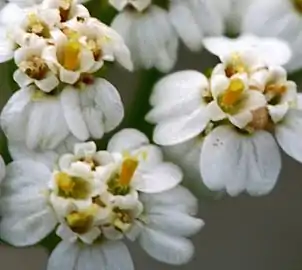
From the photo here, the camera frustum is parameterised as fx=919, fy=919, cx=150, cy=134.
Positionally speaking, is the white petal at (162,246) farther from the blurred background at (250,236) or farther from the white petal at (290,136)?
the blurred background at (250,236)

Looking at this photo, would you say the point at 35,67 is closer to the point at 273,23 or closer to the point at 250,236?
the point at 273,23

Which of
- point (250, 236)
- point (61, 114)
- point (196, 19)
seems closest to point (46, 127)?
point (61, 114)

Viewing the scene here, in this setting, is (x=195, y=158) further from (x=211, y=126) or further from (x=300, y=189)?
(x=300, y=189)

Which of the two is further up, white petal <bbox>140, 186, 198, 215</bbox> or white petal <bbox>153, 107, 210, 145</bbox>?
white petal <bbox>153, 107, 210, 145</bbox>

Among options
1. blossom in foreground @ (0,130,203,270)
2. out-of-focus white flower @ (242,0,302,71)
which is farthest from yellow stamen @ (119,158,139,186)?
out-of-focus white flower @ (242,0,302,71)

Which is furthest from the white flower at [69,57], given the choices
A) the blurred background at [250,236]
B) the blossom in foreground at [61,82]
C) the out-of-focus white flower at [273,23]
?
the blurred background at [250,236]

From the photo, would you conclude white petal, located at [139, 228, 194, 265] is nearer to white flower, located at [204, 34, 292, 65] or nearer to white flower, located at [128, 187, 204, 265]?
white flower, located at [128, 187, 204, 265]

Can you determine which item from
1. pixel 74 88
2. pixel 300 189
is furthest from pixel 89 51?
pixel 300 189
